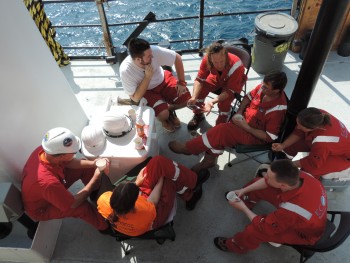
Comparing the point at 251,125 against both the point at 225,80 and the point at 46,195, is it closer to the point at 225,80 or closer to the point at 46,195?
the point at 225,80

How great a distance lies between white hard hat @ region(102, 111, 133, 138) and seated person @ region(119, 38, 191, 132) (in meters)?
0.63

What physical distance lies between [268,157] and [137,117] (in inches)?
68.8

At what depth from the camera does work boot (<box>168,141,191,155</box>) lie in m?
3.75

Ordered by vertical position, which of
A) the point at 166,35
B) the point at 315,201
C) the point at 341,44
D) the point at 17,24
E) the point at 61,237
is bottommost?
the point at 166,35

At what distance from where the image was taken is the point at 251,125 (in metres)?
3.51

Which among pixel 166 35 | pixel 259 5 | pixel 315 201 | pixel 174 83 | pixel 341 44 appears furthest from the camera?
pixel 259 5

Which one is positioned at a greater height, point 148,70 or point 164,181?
point 148,70

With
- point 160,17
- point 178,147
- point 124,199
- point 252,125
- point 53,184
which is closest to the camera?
point 124,199

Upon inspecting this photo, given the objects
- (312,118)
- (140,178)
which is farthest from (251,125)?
(140,178)

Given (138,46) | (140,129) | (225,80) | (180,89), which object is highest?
(138,46)

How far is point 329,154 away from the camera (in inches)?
114

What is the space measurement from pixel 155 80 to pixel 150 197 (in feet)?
5.77

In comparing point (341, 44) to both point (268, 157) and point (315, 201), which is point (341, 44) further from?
point (315, 201)

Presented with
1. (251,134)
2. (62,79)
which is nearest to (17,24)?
(62,79)
